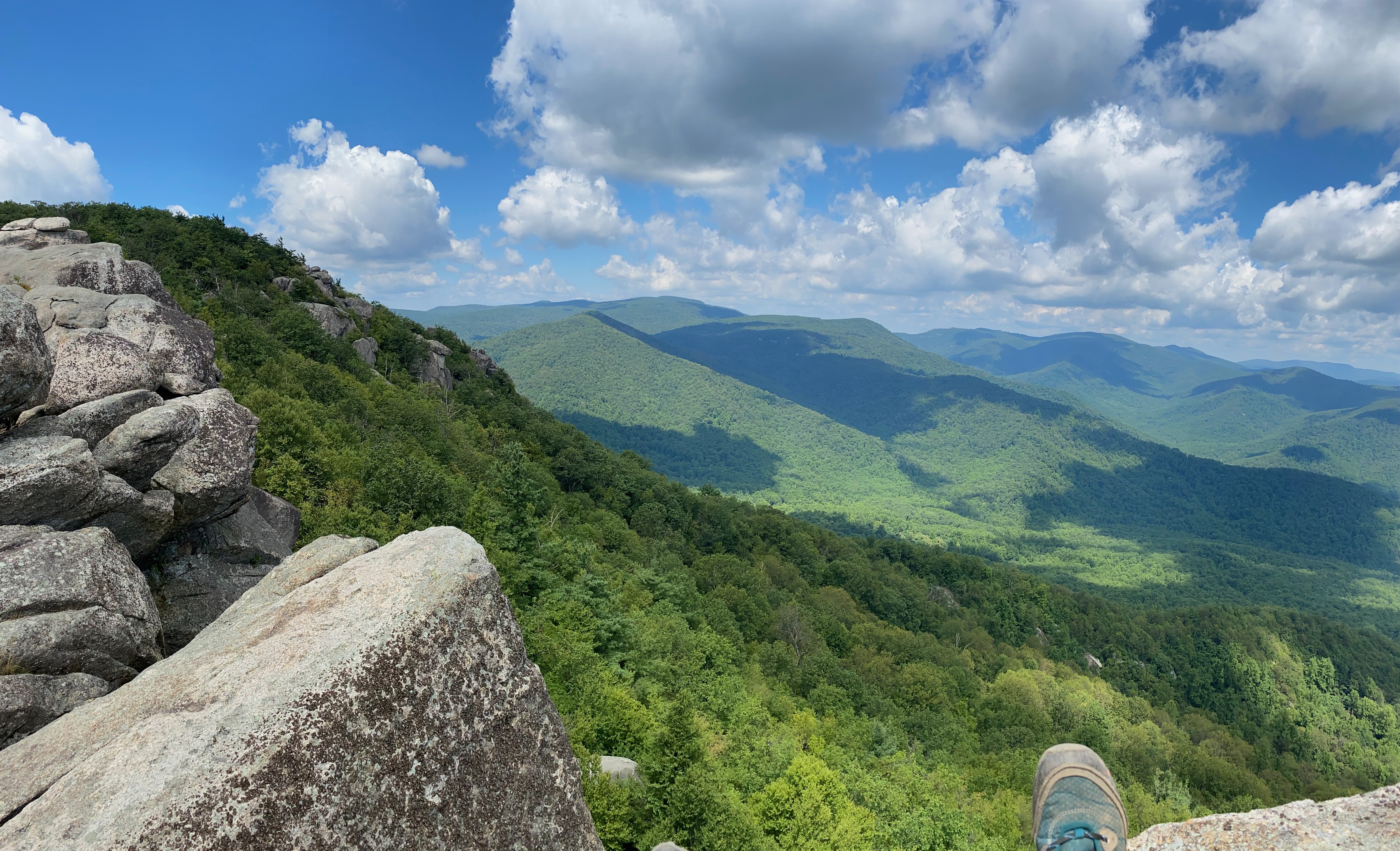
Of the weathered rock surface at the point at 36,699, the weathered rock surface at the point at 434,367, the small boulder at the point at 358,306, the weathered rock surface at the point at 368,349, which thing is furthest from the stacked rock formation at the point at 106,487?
the small boulder at the point at 358,306

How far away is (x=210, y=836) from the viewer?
486 centimetres

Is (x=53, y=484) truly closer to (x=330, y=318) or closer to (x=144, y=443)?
(x=144, y=443)

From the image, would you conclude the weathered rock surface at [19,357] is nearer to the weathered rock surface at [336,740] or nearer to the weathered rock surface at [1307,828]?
the weathered rock surface at [336,740]

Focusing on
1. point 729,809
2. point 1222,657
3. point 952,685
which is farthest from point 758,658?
point 1222,657

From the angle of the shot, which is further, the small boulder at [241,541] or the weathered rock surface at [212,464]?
the small boulder at [241,541]

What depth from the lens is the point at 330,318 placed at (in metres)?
64.2

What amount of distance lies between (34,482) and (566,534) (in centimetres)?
3708

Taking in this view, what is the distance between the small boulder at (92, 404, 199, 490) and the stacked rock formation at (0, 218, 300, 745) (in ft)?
0.09

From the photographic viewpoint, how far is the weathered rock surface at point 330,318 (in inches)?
2437

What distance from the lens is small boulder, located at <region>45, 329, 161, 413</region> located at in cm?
1248

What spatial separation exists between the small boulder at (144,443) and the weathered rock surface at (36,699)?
16.1 feet

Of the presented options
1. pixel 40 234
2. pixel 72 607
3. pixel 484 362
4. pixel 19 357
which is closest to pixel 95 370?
pixel 19 357

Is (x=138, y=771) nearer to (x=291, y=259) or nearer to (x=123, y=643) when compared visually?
(x=123, y=643)

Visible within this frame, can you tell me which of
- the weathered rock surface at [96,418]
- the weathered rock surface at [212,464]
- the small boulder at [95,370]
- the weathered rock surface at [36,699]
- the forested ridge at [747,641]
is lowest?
the forested ridge at [747,641]
